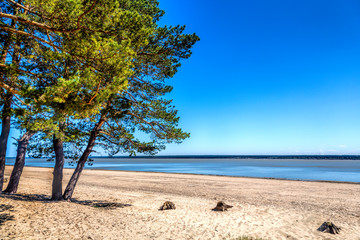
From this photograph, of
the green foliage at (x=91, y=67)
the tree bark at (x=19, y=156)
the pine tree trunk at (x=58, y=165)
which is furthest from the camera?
the tree bark at (x=19, y=156)

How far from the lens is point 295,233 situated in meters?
7.04

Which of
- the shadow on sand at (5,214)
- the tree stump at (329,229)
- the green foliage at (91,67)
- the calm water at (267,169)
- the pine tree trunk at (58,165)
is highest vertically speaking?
the green foliage at (91,67)

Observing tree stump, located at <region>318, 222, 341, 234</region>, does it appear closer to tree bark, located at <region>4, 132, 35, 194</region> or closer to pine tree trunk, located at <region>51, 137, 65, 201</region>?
pine tree trunk, located at <region>51, 137, 65, 201</region>

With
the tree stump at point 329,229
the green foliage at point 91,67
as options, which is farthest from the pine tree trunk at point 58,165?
the tree stump at point 329,229

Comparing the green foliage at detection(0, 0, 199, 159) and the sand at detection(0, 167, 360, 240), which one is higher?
the green foliage at detection(0, 0, 199, 159)

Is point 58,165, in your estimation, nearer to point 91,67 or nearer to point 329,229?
point 91,67

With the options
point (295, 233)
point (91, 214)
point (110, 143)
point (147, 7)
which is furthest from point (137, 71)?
point (295, 233)

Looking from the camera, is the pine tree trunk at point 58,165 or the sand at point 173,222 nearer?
the sand at point 173,222

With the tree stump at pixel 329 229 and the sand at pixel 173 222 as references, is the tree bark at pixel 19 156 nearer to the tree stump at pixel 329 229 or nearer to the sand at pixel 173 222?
the sand at pixel 173 222

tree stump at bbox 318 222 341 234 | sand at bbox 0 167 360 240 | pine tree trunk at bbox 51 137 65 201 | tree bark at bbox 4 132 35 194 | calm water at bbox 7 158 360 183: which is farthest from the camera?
calm water at bbox 7 158 360 183

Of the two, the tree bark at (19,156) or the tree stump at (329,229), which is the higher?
the tree bark at (19,156)

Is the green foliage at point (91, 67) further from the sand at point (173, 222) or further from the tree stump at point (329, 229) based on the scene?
the tree stump at point (329, 229)

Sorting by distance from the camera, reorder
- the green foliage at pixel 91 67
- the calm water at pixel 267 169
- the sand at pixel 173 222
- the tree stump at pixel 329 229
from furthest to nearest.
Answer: the calm water at pixel 267 169 → the tree stump at pixel 329 229 → the sand at pixel 173 222 → the green foliage at pixel 91 67

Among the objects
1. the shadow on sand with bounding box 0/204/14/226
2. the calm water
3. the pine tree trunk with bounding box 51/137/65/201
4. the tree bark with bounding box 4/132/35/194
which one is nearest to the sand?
→ the shadow on sand with bounding box 0/204/14/226
